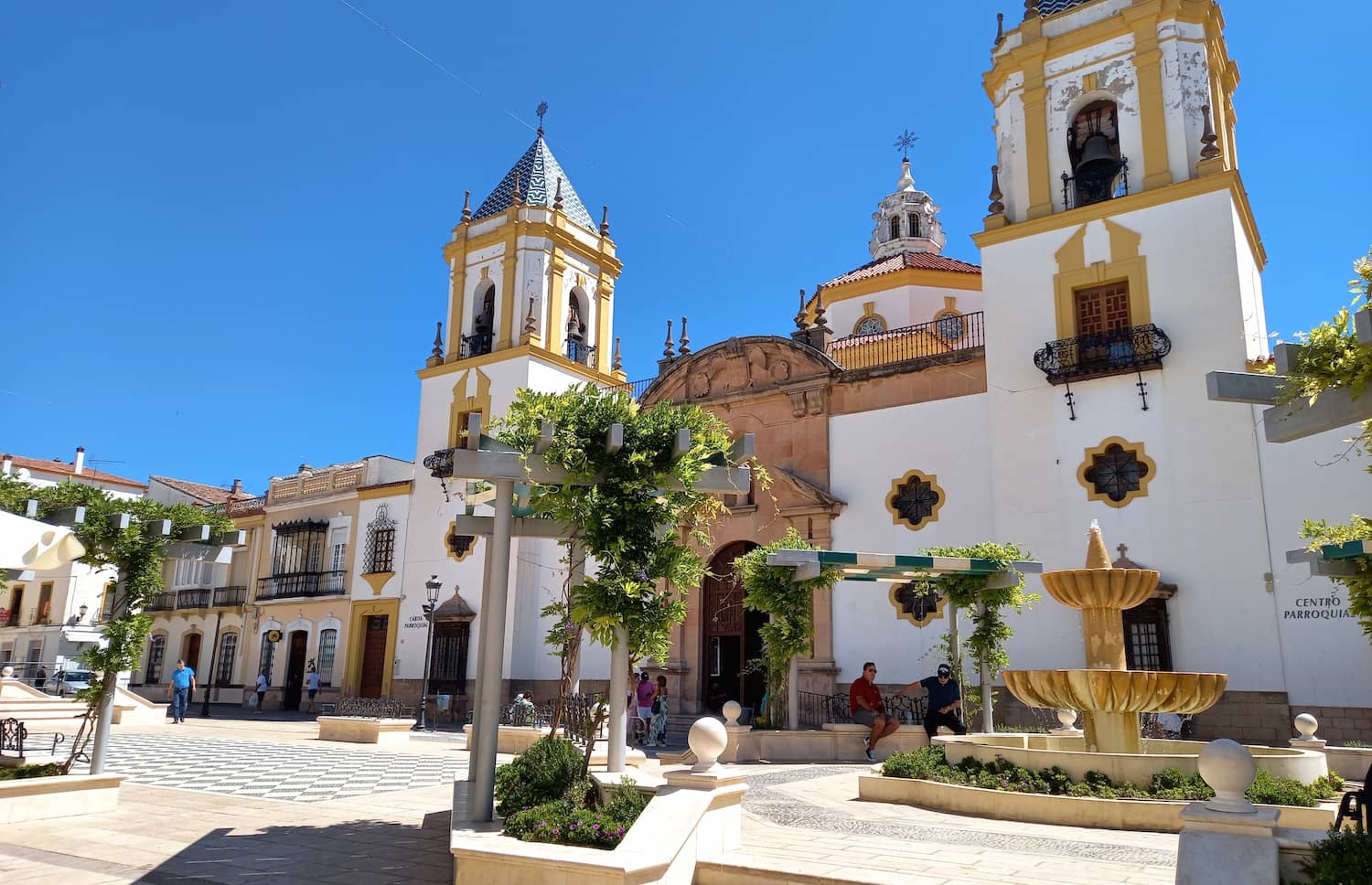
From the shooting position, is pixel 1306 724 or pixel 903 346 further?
pixel 903 346

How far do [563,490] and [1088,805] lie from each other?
18.2 feet

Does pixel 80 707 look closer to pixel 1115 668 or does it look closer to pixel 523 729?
pixel 523 729

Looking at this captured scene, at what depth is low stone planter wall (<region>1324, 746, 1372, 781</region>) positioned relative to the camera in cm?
1144

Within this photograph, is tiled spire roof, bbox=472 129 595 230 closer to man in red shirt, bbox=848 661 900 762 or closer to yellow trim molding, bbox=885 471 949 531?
yellow trim molding, bbox=885 471 949 531

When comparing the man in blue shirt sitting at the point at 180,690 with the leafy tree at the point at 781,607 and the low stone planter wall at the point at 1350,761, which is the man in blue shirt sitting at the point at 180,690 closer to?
the leafy tree at the point at 781,607

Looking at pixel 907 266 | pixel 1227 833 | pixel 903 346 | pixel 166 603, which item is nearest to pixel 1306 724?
pixel 1227 833

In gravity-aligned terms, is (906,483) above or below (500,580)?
above

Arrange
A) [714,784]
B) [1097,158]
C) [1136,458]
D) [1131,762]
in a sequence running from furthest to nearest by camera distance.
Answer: [1097,158], [1136,458], [1131,762], [714,784]

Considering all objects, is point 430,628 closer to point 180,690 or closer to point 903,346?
point 180,690

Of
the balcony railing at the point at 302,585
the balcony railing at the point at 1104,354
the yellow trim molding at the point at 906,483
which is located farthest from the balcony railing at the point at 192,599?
the balcony railing at the point at 1104,354

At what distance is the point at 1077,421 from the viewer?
17797 millimetres

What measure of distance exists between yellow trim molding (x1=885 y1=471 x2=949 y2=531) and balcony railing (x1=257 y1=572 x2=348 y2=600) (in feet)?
58.8

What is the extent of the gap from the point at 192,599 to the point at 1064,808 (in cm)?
3346

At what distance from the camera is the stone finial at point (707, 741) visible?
662cm
